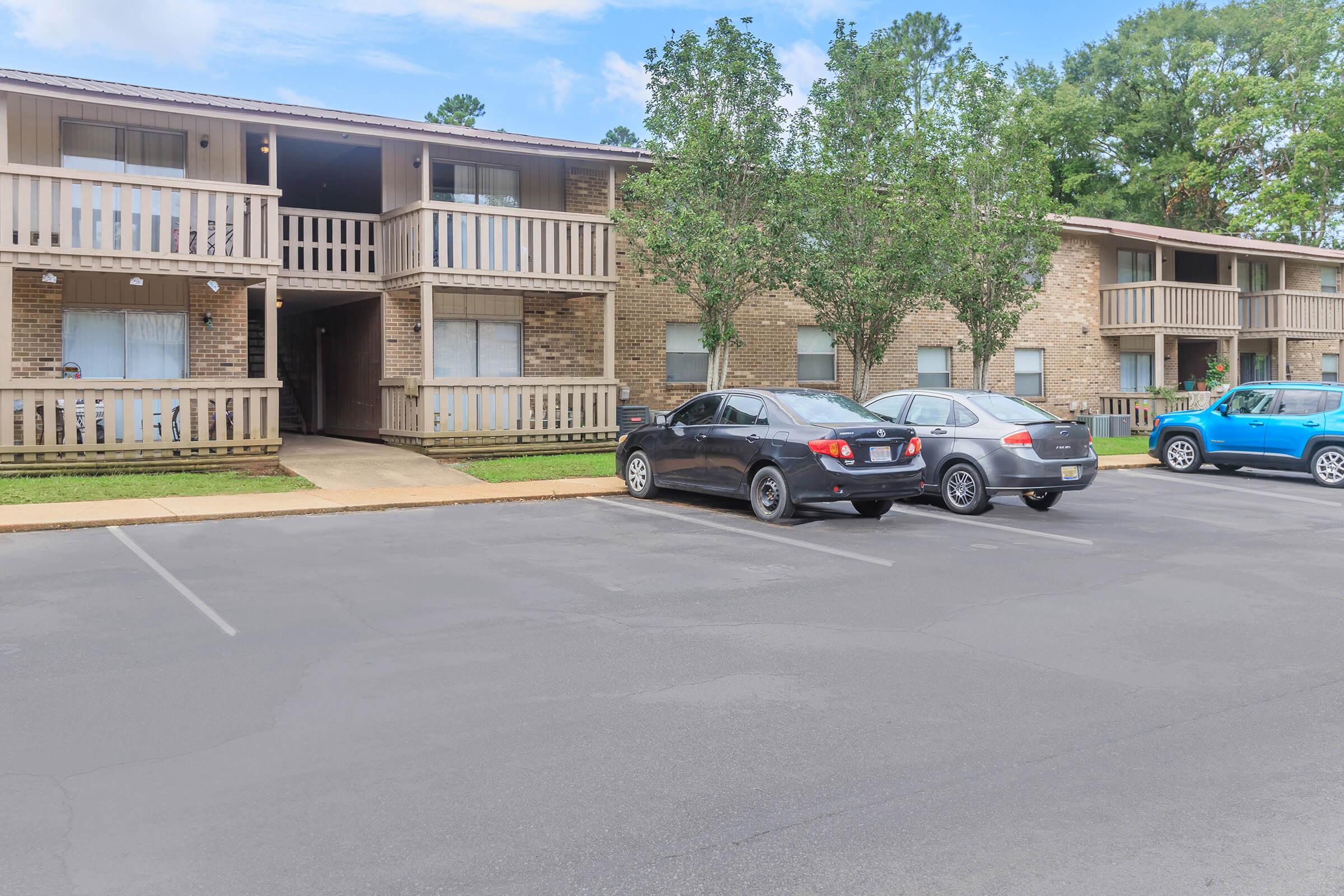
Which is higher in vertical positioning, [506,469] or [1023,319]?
[1023,319]

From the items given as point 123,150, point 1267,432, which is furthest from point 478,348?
point 1267,432

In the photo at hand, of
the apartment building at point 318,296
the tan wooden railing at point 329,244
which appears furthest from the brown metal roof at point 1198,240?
the tan wooden railing at point 329,244

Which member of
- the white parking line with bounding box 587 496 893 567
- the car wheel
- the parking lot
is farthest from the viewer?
the car wheel

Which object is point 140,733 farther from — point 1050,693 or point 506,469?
point 506,469

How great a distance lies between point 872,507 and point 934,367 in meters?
14.7

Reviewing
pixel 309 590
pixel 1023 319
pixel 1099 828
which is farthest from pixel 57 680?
pixel 1023 319

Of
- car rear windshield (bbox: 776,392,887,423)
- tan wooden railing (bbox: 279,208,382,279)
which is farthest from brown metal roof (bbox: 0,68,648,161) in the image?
car rear windshield (bbox: 776,392,887,423)

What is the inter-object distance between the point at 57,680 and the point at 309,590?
8.73 feet

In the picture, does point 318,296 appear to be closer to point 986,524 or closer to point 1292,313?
point 986,524

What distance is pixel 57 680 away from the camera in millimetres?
6082

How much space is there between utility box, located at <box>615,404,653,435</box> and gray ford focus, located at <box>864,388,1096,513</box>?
22.9ft

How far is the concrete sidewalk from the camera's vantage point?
40.5ft

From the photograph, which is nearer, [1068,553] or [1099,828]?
[1099,828]

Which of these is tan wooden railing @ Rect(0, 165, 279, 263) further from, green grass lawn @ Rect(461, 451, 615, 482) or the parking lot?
the parking lot
